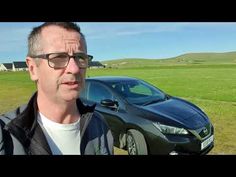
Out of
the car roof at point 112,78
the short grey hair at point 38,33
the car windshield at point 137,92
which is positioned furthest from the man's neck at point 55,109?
the car roof at point 112,78

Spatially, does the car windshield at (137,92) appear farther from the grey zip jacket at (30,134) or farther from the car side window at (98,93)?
the grey zip jacket at (30,134)

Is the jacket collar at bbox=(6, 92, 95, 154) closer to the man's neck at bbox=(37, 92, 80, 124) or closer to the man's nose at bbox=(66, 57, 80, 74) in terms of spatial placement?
the man's neck at bbox=(37, 92, 80, 124)

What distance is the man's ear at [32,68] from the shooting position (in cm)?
176

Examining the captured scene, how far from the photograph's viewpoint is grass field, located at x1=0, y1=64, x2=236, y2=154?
4086 mm

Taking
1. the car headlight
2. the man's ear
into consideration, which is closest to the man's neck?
the man's ear

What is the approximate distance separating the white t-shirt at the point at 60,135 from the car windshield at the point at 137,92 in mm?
2287

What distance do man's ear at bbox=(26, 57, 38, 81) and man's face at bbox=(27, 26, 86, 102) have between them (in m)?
0.01

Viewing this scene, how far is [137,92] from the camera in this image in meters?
4.26

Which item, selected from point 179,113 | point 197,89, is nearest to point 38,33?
point 179,113

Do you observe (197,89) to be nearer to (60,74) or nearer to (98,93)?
(98,93)
